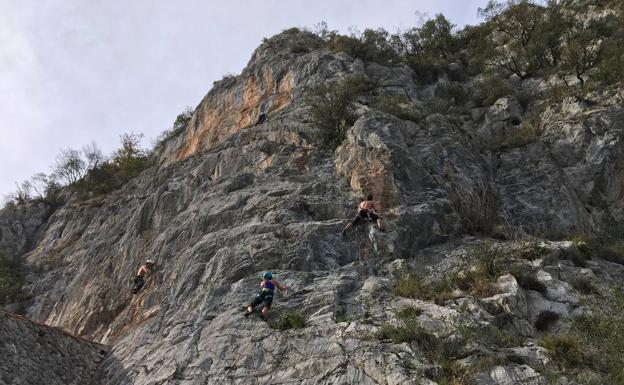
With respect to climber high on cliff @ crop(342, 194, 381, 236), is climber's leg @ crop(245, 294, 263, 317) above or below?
below

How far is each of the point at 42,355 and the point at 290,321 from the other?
7.52 meters

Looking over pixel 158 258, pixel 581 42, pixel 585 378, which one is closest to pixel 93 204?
pixel 158 258

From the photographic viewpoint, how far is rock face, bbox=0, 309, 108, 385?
1592 centimetres

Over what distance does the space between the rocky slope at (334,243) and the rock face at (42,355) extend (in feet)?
2.01

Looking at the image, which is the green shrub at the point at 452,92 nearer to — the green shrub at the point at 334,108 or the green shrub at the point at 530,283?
the green shrub at the point at 334,108

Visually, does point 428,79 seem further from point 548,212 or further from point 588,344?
point 588,344

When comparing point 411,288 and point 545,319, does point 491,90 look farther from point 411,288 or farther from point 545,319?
point 545,319

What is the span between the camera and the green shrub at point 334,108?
949 inches

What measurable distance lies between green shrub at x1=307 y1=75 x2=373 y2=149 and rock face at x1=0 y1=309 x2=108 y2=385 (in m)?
11.4

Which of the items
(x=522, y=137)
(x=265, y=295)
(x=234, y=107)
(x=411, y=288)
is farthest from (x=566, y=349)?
(x=234, y=107)

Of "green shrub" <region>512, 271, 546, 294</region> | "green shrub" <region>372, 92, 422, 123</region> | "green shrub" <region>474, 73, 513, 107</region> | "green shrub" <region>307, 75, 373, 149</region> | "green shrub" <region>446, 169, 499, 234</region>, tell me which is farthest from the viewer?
"green shrub" <region>474, 73, 513, 107</region>

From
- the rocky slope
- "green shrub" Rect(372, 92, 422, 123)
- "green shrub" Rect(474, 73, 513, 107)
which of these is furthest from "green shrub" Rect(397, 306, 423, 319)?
"green shrub" Rect(474, 73, 513, 107)

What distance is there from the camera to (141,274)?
2072cm

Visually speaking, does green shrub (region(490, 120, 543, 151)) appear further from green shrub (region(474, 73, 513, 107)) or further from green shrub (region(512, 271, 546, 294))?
green shrub (region(512, 271, 546, 294))
